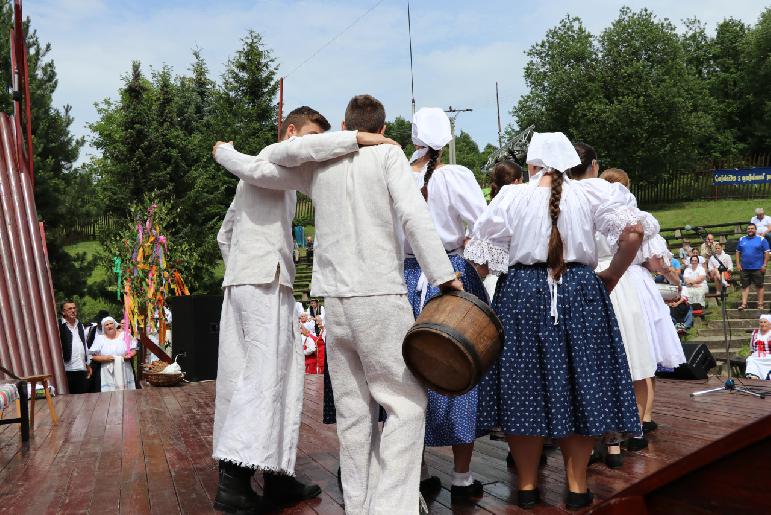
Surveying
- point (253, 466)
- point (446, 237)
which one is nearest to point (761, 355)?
point (446, 237)

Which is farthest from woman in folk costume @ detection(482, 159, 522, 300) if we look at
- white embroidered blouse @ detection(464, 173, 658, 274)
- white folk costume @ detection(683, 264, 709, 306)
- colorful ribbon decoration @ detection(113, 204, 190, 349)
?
white folk costume @ detection(683, 264, 709, 306)

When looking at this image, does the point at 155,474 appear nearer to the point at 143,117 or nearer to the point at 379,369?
the point at 379,369

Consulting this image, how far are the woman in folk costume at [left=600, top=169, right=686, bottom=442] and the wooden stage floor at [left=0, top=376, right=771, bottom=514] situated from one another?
0.17 m

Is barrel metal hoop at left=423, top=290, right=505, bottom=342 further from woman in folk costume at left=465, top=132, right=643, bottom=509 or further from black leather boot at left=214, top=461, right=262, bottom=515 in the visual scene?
black leather boot at left=214, top=461, right=262, bottom=515

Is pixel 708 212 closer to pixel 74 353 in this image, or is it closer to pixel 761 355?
pixel 761 355

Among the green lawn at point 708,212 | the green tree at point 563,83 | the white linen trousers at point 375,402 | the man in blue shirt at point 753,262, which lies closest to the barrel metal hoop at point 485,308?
the white linen trousers at point 375,402

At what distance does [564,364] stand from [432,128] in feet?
3.98

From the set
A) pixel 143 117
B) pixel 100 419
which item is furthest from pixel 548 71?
pixel 100 419

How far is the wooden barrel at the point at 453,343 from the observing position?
2.40m

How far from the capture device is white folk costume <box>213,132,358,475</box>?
3.07 metres

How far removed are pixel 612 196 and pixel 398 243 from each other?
3.31 ft

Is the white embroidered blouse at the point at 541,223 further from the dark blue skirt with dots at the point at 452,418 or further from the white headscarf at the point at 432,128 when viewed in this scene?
the white headscarf at the point at 432,128

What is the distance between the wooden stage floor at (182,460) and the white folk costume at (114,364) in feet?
8.12

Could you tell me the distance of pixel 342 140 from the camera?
2.71m
